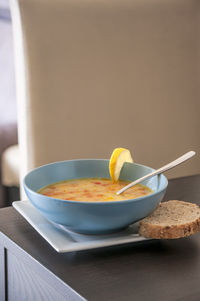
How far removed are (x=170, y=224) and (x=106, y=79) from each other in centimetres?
110

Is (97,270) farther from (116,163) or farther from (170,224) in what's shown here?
(116,163)

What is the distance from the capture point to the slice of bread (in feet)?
2.95

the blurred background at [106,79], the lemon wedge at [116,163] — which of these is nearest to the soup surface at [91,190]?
the lemon wedge at [116,163]

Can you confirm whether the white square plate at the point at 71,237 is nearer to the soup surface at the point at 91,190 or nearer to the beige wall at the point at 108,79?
the soup surface at the point at 91,190

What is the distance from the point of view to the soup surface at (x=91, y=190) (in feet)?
3.16

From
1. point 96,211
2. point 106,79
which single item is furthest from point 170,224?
point 106,79

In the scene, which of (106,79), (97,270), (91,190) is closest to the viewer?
(97,270)

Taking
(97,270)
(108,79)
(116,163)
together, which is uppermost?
(108,79)

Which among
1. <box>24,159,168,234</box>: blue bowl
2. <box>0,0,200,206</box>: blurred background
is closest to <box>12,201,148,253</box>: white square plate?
<box>24,159,168,234</box>: blue bowl

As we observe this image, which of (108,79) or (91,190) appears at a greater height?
(108,79)

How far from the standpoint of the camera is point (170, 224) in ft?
2.99

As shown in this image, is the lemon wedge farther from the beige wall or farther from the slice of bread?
the beige wall

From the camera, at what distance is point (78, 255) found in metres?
0.89

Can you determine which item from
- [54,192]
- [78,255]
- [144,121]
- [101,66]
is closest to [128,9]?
[101,66]
